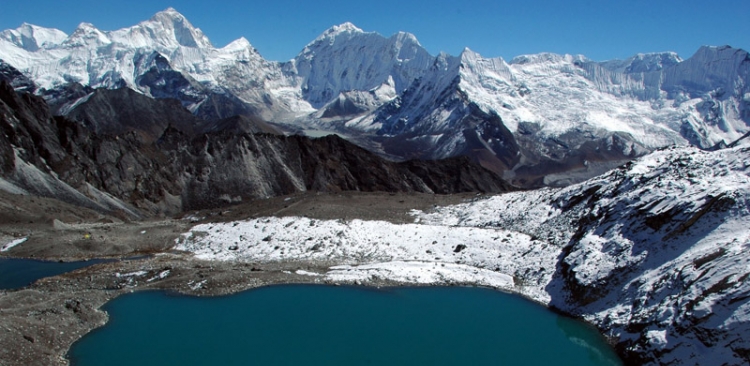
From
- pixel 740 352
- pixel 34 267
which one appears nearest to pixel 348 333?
pixel 740 352

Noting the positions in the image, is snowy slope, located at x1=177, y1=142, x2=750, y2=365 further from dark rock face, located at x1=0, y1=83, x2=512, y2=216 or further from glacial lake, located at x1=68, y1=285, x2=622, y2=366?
dark rock face, located at x1=0, y1=83, x2=512, y2=216

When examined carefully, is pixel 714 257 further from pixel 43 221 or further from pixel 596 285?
pixel 43 221

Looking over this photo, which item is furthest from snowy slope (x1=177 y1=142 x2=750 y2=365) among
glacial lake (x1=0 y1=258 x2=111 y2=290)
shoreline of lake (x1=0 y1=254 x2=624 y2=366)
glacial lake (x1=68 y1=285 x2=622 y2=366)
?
glacial lake (x1=0 y1=258 x2=111 y2=290)

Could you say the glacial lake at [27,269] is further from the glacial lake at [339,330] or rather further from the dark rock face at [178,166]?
the dark rock face at [178,166]

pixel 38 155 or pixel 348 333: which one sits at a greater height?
pixel 38 155

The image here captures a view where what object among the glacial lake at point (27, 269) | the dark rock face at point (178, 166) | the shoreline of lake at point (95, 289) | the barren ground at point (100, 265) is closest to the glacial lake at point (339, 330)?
the shoreline of lake at point (95, 289)

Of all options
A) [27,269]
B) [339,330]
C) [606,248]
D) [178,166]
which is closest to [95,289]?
[27,269]
